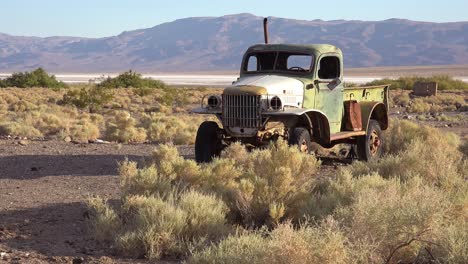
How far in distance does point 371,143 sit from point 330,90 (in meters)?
2.06

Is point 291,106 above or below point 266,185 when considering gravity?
above

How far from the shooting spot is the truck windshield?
14.9 meters

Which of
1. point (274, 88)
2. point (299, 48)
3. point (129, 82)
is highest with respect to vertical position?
point (299, 48)

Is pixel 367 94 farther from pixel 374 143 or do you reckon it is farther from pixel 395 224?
pixel 395 224

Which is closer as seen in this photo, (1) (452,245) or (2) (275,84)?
(1) (452,245)

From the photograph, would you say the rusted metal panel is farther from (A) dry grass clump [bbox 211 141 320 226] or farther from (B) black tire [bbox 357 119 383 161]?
(A) dry grass clump [bbox 211 141 320 226]

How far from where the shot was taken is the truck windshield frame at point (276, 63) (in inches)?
583

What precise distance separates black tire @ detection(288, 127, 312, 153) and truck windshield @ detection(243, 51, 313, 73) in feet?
5.00

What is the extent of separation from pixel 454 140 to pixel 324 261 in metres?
13.9

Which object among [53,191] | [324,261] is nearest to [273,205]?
[324,261]

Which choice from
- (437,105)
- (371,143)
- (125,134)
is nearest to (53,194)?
(371,143)

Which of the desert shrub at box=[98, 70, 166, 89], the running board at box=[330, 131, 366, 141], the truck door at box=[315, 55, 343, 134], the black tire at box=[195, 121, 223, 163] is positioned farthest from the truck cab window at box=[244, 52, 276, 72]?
the desert shrub at box=[98, 70, 166, 89]

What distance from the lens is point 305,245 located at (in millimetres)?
5734

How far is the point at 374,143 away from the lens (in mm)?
16469
